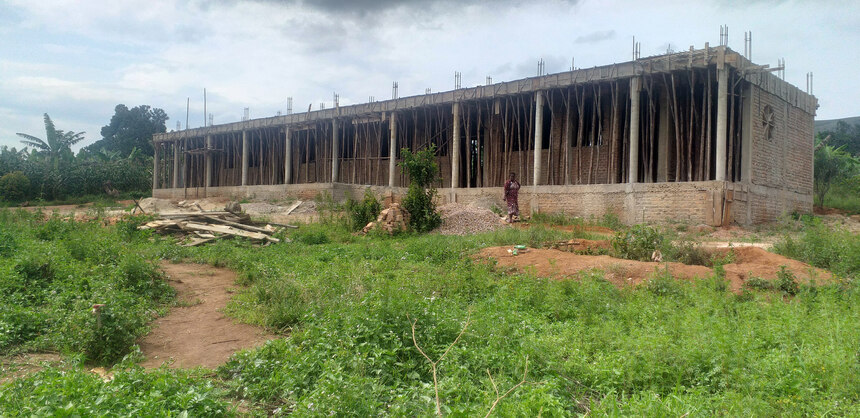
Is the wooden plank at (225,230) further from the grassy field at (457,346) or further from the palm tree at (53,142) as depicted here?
the palm tree at (53,142)

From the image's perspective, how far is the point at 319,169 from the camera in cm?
2512

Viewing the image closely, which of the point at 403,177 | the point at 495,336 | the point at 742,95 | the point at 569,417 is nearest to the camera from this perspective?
the point at 569,417

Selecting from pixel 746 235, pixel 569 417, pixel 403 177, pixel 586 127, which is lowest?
pixel 569 417

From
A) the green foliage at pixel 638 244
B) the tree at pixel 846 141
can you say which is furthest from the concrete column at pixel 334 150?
the tree at pixel 846 141

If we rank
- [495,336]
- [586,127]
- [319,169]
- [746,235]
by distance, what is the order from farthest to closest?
[319,169], [586,127], [746,235], [495,336]

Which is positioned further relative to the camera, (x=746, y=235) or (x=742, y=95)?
(x=742, y=95)

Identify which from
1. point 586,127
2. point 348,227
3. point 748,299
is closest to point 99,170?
point 348,227

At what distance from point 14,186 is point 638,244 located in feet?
104

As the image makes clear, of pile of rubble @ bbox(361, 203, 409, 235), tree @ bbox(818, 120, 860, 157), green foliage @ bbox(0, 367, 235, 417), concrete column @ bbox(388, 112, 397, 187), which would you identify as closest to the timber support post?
pile of rubble @ bbox(361, 203, 409, 235)

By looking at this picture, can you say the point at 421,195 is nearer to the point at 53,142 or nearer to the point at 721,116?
the point at 721,116

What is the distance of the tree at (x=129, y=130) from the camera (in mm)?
49125

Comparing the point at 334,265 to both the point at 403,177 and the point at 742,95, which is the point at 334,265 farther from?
the point at 403,177

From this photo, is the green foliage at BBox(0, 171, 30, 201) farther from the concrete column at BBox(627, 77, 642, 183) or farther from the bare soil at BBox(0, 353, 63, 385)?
the concrete column at BBox(627, 77, 642, 183)

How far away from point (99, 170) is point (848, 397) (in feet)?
118
